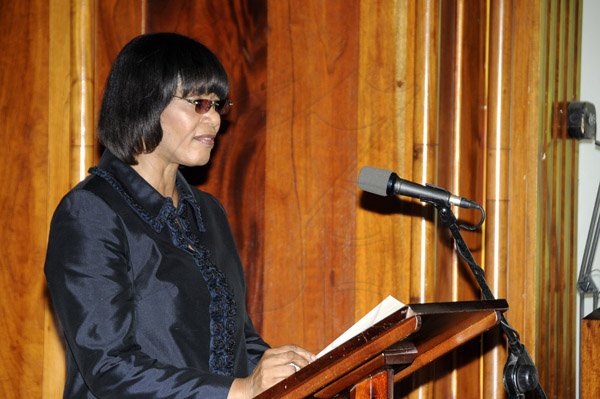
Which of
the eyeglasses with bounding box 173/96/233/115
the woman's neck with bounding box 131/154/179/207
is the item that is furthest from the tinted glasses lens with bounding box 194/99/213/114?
the woman's neck with bounding box 131/154/179/207

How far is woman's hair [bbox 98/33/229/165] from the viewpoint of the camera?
2174 mm

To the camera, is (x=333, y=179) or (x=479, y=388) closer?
(x=333, y=179)

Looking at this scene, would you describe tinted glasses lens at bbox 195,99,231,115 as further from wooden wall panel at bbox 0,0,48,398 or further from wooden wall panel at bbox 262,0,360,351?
wooden wall panel at bbox 0,0,48,398

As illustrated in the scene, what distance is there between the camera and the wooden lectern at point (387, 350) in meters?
1.48

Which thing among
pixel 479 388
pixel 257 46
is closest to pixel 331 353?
pixel 257 46

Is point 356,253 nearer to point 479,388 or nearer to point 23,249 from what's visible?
point 479,388

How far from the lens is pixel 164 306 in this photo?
6.72ft

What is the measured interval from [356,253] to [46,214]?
925mm

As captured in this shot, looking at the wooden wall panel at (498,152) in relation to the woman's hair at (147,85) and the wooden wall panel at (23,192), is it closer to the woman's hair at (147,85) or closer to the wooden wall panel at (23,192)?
the woman's hair at (147,85)

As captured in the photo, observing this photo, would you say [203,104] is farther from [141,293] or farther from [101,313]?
[101,313]

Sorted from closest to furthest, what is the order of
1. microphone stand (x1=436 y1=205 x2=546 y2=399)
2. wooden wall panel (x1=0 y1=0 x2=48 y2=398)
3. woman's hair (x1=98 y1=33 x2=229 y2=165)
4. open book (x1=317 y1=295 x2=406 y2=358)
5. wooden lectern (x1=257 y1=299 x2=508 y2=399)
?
1. wooden lectern (x1=257 y1=299 x2=508 y2=399)
2. open book (x1=317 y1=295 x2=406 y2=358)
3. microphone stand (x1=436 y1=205 x2=546 y2=399)
4. woman's hair (x1=98 y1=33 x2=229 y2=165)
5. wooden wall panel (x1=0 y1=0 x2=48 y2=398)

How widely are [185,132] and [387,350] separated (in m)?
0.86

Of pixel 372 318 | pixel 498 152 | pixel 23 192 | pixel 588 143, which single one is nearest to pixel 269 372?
pixel 372 318

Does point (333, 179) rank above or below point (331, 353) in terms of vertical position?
above
